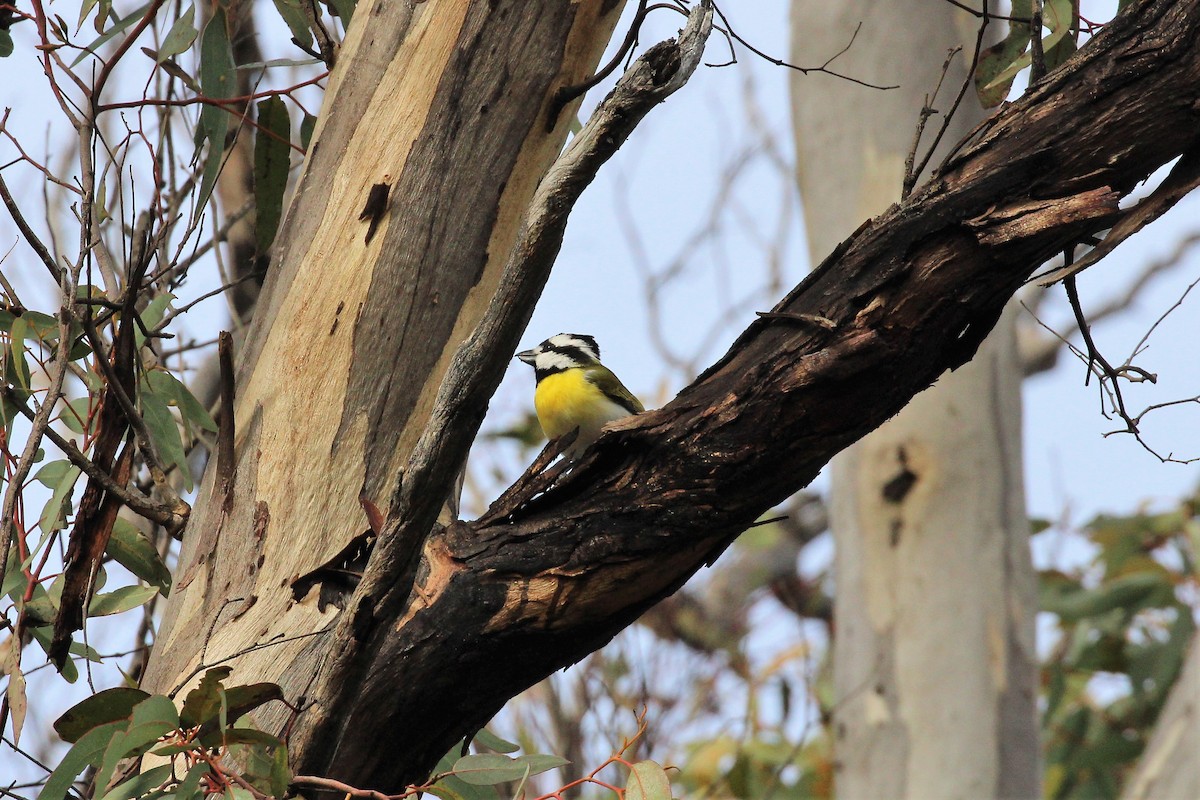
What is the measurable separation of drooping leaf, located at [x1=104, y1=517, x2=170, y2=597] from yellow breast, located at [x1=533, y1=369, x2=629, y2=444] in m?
1.71

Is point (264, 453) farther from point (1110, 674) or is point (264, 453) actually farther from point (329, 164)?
point (1110, 674)

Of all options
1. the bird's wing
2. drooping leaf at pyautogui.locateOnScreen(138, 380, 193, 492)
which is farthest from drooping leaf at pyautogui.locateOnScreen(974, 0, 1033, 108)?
drooping leaf at pyautogui.locateOnScreen(138, 380, 193, 492)

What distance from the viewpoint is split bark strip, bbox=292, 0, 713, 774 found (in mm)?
1604

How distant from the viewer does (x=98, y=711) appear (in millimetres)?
1929

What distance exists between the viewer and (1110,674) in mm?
7191

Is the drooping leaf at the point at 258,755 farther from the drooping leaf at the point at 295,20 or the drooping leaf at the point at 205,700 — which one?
the drooping leaf at the point at 295,20

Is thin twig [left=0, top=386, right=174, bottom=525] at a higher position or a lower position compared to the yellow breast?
lower

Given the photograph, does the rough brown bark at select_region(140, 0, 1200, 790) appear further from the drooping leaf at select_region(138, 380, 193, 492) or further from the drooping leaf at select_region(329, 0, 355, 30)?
the drooping leaf at select_region(329, 0, 355, 30)

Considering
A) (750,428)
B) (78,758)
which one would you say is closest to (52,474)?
(78,758)

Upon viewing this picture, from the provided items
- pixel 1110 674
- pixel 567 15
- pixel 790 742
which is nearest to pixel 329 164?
pixel 567 15

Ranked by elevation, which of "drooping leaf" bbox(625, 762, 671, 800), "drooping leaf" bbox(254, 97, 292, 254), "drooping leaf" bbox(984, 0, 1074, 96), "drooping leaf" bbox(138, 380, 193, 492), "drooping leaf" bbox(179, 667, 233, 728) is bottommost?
"drooping leaf" bbox(625, 762, 671, 800)

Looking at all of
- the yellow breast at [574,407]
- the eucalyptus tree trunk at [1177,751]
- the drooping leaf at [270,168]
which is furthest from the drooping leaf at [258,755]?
the eucalyptus tree trunk at [1177,751]

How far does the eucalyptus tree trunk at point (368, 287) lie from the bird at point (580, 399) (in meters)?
1.56

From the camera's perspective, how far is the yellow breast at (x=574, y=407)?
4164 millimetres
